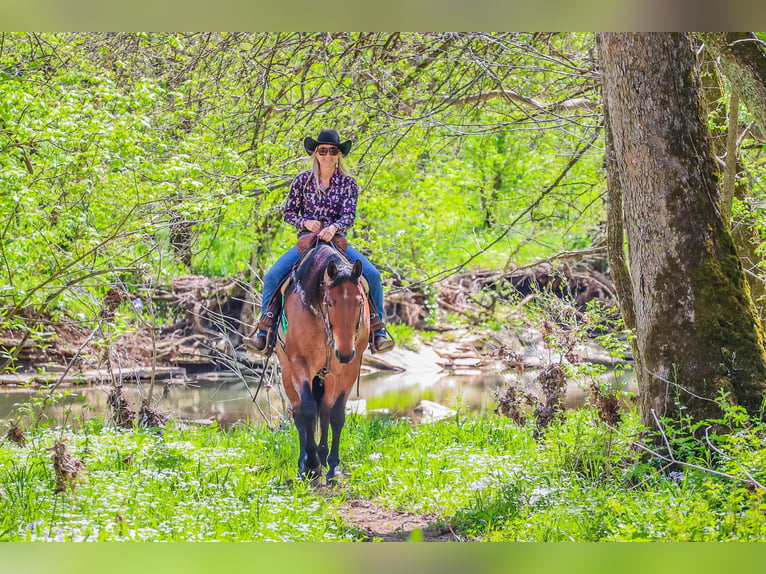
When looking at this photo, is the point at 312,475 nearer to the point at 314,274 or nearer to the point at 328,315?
the point at 328,315

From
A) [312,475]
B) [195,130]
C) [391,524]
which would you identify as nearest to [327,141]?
[312,475]

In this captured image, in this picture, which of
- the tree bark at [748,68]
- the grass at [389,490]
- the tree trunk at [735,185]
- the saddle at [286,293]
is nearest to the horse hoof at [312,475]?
the grass at [389,490]

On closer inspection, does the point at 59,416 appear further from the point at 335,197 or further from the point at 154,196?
the point at 335,197

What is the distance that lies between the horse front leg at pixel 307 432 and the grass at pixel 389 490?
14 cm

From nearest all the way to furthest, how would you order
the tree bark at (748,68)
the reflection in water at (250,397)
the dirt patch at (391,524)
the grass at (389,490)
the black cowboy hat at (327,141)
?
the grass at (389,490) → the tree bark at (748,68) → the dirt patch at (391,524) → the black cowboy hat at (327,141) → the reflection in water at (250,397)

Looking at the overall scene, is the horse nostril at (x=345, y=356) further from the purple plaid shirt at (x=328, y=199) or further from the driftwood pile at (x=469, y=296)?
the driftwood pile at (x=469, y=296)

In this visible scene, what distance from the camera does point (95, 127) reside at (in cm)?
618

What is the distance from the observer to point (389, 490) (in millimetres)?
5445

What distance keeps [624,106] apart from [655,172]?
459 mm

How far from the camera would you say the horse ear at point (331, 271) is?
5.08 meters

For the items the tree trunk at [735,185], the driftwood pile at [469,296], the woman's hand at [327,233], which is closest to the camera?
the woman's hand at [327,233]

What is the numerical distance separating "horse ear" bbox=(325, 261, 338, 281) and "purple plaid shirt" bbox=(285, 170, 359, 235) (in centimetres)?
62

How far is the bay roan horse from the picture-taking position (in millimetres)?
4996

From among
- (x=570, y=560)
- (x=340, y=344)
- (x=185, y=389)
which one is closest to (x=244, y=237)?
(x=185, y=389)
